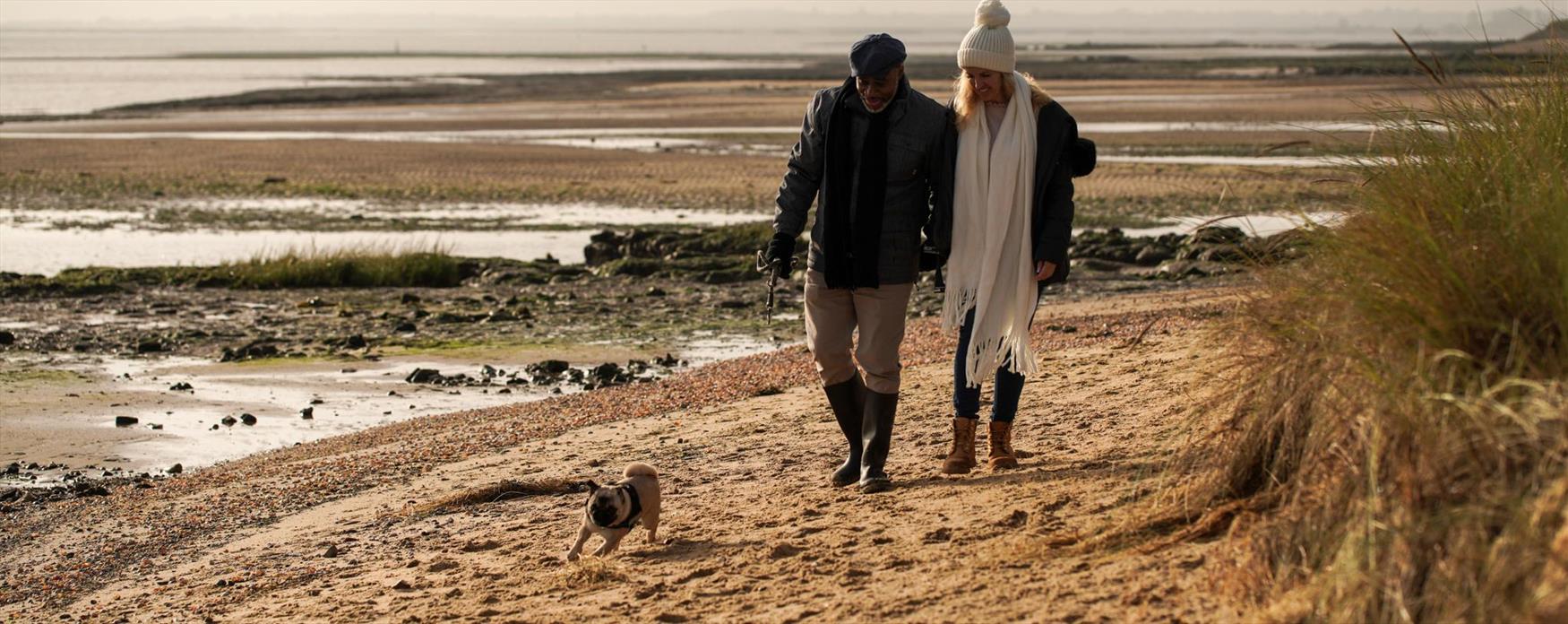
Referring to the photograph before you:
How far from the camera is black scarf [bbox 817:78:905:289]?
5.84m

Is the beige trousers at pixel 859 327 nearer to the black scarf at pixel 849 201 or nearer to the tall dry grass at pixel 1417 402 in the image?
the black scarf at pixel 849 201

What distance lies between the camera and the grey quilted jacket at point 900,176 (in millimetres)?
5871

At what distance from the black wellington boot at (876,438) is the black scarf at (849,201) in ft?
1.60

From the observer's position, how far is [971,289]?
5.99 m

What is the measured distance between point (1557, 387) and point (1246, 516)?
3.40 ft

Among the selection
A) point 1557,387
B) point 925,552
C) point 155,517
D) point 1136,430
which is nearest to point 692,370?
point 155,517

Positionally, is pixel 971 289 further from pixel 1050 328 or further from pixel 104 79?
pixel 104 79

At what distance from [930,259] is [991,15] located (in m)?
0.92

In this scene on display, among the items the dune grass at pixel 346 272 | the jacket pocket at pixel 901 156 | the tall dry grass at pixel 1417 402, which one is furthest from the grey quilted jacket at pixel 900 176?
the dune grass at pixel 346 272

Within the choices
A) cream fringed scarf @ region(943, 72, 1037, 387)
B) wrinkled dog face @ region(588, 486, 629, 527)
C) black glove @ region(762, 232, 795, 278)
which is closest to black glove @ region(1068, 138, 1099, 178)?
cream fringed scarf @ region(943, 72, 1037, 387)

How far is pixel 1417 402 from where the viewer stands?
3.98 metres

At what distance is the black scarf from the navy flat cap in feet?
0.53

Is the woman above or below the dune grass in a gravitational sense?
above

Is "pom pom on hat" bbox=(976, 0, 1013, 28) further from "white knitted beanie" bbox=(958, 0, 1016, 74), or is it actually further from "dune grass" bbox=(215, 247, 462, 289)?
"dune grass" bbox=(215, 247, 462, 289)
